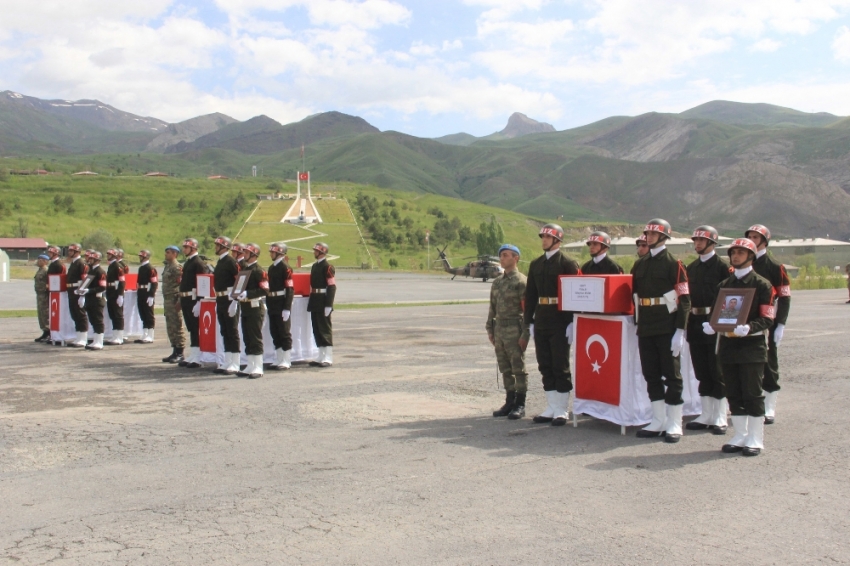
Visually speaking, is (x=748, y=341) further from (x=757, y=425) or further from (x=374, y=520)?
(x=374, y=520)

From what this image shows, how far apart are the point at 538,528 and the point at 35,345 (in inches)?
620

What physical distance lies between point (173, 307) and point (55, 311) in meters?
4.89

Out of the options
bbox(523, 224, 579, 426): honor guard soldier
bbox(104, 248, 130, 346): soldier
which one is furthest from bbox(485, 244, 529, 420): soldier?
bbox(104, 248, 130, 346): soldier

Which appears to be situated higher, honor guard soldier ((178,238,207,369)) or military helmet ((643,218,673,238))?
military helmet ((643,218,673,238))

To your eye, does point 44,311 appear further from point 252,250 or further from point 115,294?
point 252,250

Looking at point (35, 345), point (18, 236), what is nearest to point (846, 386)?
point (35, 345)

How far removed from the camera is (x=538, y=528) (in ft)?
17.0

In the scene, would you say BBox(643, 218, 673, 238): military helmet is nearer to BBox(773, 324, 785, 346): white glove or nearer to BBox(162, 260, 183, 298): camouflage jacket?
BBox(773, 324, 785, 346): white glove

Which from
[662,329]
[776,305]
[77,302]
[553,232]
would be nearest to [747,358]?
[662,329]

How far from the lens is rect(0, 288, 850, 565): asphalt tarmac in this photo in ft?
16.0

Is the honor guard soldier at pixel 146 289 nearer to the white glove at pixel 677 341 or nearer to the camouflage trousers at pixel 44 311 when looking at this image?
the camouflage trousers at pixel 44 311

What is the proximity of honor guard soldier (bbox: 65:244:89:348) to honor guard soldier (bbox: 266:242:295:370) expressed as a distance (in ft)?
20.2

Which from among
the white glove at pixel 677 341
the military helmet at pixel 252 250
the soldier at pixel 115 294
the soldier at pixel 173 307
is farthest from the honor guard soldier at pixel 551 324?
the soldier at pixel 115 294

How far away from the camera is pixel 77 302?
17.1 m
